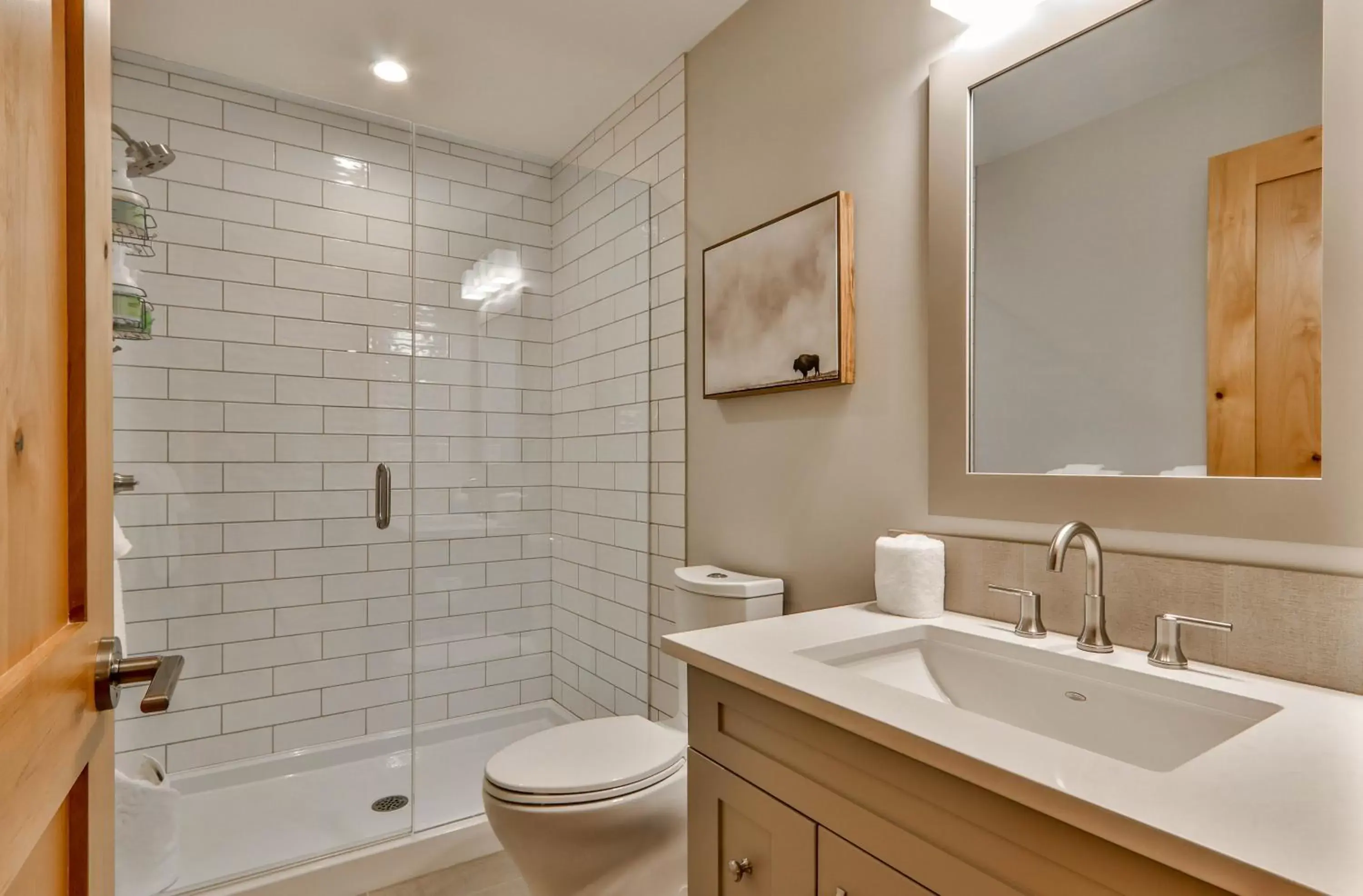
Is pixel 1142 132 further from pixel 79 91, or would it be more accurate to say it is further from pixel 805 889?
pixel 79 91

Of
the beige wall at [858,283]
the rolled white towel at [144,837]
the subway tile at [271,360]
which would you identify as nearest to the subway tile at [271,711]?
the rolled white towel at [144,837]

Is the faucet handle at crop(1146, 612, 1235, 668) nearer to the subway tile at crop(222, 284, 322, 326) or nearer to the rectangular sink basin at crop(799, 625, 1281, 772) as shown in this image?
the rectangular sink basin at crop(799, 625, 1281, 772)

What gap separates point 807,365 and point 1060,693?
95 cm

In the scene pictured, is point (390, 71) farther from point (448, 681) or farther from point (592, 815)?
point (592, 815)

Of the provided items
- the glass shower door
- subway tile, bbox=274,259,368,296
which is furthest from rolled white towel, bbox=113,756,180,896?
subway tile, bbox=274,259,368,296

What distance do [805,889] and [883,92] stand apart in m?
1.55

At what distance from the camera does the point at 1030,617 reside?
1.21 m

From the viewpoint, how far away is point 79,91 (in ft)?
2.07

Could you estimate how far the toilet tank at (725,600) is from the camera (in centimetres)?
182

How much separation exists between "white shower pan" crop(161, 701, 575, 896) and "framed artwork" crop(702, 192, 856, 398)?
60.8 inches

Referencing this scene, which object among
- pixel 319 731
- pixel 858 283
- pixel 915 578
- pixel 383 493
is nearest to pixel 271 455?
pixel 383 493

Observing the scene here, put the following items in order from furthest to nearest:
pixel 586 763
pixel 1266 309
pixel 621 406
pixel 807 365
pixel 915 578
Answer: pixel 621 406 → pixel 807 365 → pixel 586 763 → pixel 915 578 → pixel 1266 309

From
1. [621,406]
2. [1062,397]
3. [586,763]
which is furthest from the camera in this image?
[621,406]

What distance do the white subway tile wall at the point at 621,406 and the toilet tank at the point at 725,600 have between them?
1.36ft
